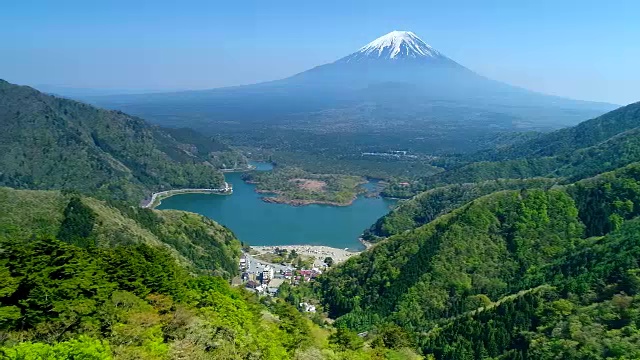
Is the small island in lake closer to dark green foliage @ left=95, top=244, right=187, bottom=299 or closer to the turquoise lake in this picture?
the turquoise lake

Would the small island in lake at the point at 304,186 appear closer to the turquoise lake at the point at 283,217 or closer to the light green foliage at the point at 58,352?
the turquoise lake at the point at 283,217

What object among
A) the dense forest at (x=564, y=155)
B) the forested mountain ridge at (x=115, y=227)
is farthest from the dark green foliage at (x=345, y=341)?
the dense forest at (x=564, y=155)

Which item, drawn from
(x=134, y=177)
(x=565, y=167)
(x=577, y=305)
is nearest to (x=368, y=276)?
(x=577, y=305)

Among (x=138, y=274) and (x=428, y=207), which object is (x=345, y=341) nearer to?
(x=138, y=274)

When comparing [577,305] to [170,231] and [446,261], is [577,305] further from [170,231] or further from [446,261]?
[170,231]

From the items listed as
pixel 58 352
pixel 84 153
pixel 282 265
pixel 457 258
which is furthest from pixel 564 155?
pixel 58 352
